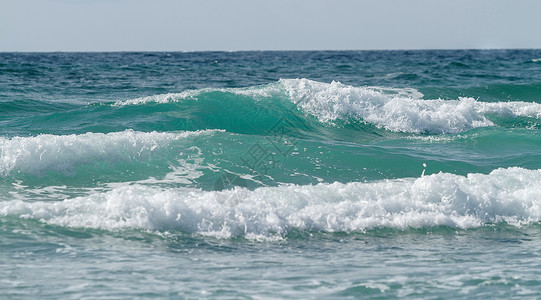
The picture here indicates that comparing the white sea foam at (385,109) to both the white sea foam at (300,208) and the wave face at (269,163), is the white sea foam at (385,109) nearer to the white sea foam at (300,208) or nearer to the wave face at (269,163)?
the wave face at (269,163)

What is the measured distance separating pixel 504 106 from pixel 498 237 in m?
12.4

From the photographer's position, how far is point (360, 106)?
17.0 metres

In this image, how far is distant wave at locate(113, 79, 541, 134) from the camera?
53.7 ft

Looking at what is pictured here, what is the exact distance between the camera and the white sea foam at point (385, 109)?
643 inches

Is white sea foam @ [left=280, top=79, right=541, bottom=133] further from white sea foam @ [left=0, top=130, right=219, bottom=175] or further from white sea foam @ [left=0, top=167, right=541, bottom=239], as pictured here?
white sea foam @ [left=0, top=167, right=541, bottom=239]

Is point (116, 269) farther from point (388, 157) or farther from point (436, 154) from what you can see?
point (436, 154)

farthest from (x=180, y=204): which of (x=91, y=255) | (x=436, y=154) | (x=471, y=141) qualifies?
(x=471, y=141)

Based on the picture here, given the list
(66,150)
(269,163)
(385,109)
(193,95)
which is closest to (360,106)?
(385,109)

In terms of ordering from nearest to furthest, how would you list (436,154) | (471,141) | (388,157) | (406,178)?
(406,178) → (388,157) → (436,154) → (471,141)

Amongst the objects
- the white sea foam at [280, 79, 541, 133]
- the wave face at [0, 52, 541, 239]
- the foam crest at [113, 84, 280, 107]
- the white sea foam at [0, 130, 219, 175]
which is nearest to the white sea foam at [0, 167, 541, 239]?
the wave face at [0, 52, 541, 239]

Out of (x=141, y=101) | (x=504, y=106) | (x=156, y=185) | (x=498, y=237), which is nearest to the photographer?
(x=498, y=237)

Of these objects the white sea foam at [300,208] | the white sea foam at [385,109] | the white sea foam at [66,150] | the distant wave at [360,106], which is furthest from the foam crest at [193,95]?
the white sea foam at [300,208]

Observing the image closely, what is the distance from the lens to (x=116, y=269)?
5672mm

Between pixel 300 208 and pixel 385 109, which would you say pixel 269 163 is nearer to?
pixel 300 208
